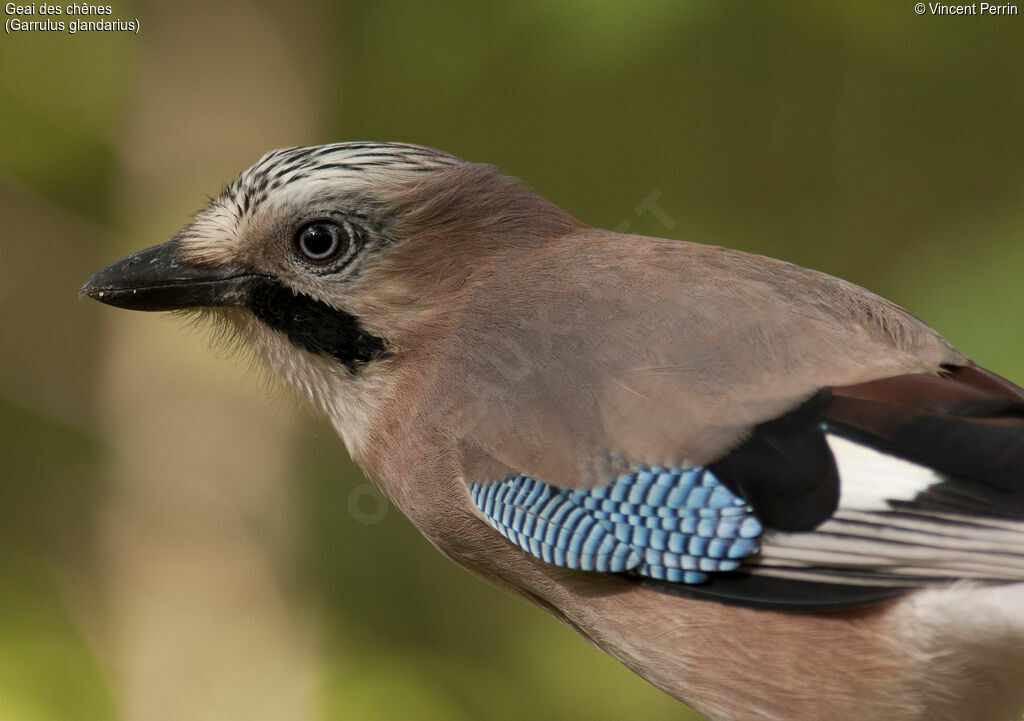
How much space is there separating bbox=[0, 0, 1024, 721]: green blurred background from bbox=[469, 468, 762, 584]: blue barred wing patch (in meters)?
1.60

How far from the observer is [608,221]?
4.00m

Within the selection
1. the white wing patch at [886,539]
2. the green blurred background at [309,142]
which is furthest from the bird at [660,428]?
the green blurred background at [309,142]

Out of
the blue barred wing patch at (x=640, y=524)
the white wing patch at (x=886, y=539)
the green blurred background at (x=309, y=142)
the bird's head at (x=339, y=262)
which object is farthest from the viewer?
the green blurred background at (x=309, y=142)

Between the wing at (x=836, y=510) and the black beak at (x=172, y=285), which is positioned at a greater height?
the black beak at (x=172, y=285)

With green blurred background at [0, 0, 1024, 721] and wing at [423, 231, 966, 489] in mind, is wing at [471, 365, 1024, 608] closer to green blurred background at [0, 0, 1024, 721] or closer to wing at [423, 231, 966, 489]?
wing at [423, 231, 966, 489]

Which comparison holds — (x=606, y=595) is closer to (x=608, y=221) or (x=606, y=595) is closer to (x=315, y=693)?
(x=315, y=693)

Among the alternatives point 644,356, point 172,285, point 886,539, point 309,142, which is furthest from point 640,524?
point 309,142

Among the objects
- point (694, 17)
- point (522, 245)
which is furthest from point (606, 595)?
point (694, 17)

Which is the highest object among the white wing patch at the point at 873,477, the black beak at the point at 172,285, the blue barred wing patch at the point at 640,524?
the black beak at the point at 172,285

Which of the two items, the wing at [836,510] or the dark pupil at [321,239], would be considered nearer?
the wing at [836,510]

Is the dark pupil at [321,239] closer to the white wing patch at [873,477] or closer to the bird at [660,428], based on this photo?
the bird at [660,428]

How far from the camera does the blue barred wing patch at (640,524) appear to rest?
193cm

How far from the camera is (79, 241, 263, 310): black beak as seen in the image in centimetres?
245

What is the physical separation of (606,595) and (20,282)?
11.1 feet
